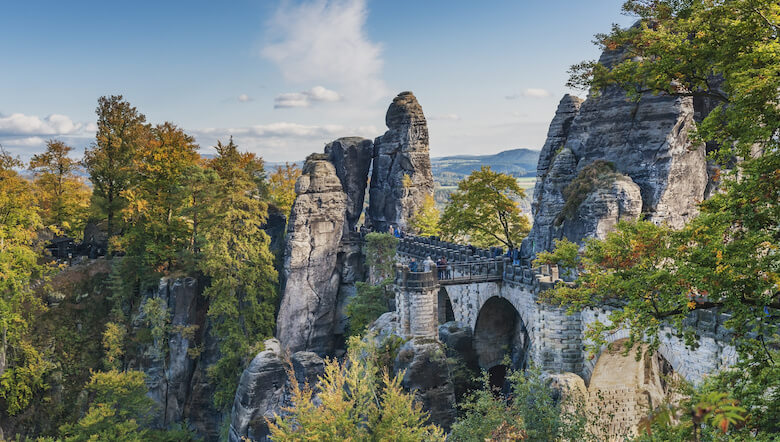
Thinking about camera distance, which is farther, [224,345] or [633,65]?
[224,345]

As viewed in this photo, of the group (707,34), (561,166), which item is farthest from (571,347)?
(707,34)

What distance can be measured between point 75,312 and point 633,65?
3803 centimetres

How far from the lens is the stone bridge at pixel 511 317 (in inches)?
670

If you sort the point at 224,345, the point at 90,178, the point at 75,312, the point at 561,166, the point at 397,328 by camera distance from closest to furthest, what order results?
the point at 397,328 → the point at 561,166 → the point at 224,345 → the point at 75,312 → the point at 90,178

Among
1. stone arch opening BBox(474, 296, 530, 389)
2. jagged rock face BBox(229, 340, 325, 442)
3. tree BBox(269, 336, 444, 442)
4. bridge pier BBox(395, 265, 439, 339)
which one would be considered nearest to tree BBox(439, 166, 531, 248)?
stone arch opening BBox(474, 296, 530, 389)

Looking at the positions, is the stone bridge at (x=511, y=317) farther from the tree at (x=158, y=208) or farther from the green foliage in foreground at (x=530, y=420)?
the tree at (x=158, y=208)

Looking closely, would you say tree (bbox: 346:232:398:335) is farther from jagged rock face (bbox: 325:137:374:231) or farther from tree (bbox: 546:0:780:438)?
tree (bbox: 546:0:780:438)

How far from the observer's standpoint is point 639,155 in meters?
28.3

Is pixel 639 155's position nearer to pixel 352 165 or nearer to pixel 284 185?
pixel 352 165

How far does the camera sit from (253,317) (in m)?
36.3

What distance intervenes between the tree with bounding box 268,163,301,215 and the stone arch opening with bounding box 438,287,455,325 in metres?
19.6

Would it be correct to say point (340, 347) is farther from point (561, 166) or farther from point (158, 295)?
point (561, 166)

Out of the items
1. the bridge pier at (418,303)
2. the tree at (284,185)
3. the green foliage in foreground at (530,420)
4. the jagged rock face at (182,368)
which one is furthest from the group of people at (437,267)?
the tree at (284,185)

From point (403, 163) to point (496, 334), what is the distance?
1906cm
